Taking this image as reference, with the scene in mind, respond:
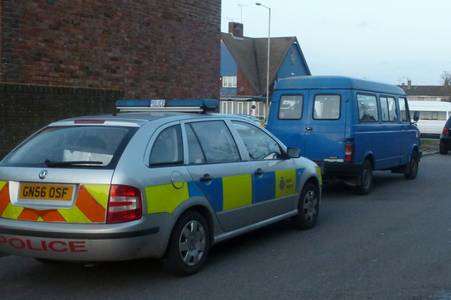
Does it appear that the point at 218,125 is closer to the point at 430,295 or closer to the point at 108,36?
the point at 430,295

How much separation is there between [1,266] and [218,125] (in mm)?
2652

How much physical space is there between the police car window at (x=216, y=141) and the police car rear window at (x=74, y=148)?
2.95ft

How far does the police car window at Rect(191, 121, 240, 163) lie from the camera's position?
6512 millimetres

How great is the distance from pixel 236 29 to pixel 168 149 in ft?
183

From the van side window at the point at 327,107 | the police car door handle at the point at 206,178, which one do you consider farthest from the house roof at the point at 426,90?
the police car door handle at the point at 206,178

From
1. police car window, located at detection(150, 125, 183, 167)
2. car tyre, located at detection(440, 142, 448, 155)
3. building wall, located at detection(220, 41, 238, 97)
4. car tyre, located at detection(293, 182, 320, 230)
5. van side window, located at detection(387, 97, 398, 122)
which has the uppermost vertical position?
building wall, located at detection(220, 41, 238, 97)

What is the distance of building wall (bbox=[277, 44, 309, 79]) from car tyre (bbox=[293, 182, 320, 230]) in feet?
154

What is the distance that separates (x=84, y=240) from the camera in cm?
531

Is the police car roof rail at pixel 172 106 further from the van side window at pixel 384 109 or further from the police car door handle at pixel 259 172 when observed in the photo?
the van side window at pixel 384 109

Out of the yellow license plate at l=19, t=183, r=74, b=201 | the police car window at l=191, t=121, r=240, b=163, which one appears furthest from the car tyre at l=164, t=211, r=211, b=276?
the yellow license plate at l=19, t=183, r=74, b=201

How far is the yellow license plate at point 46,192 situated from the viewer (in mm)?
5441

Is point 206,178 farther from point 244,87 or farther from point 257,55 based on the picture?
point 257,55

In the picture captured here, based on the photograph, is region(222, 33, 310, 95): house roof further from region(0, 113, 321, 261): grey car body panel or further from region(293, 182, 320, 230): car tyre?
region(0, 113, 321, 261): grey car body panel

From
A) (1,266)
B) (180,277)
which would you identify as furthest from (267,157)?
(1,266)
